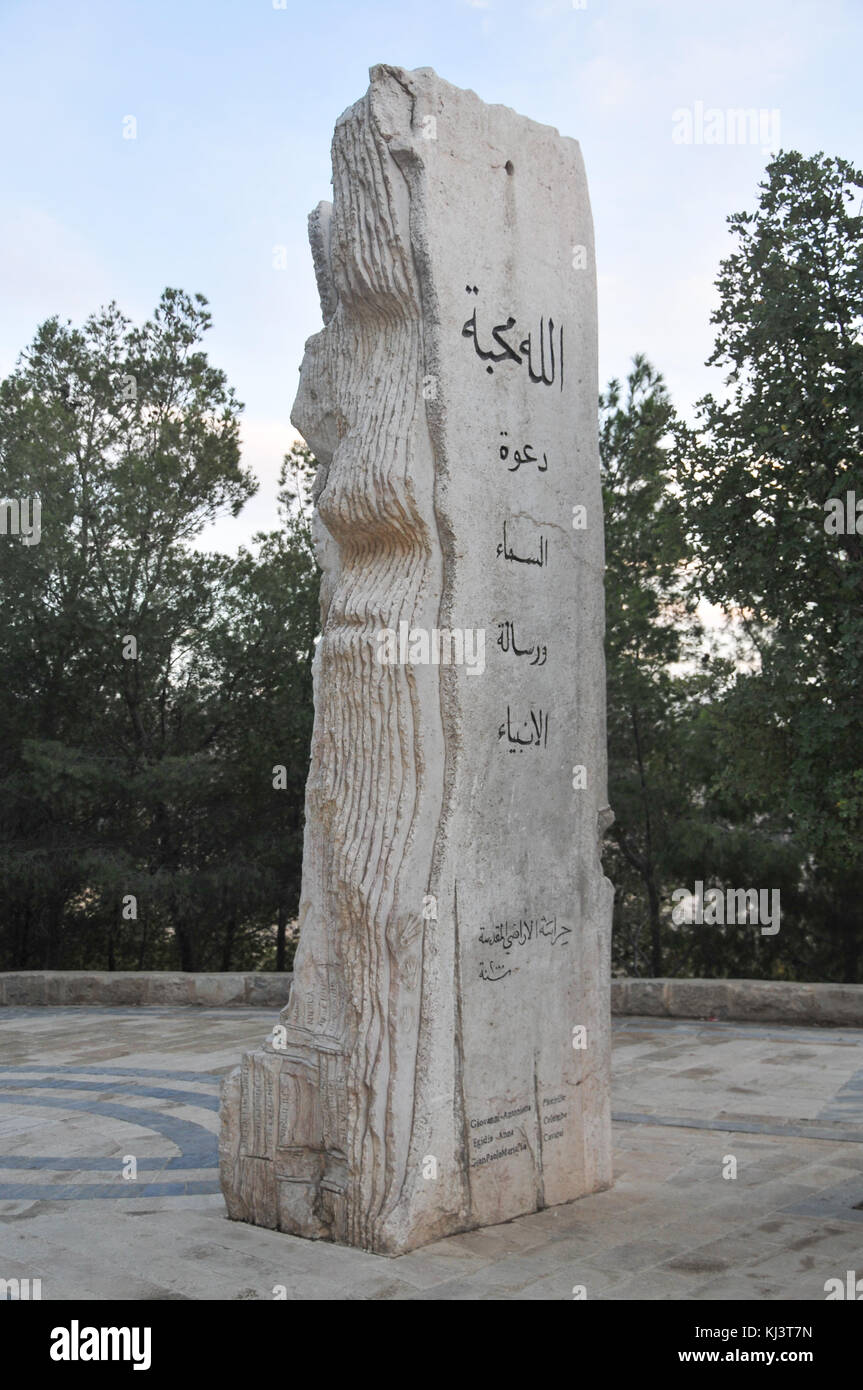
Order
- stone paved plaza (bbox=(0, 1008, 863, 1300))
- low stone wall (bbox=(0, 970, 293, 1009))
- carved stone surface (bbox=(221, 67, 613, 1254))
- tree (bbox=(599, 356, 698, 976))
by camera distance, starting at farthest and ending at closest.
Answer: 1. tree (bbox=(599, 356, 698, 976))
2. low stone wall (bbox=(0, 970, 293, 1009))
3. carved stone surface (bbox=(221, 67, 613, 1254))
4. stone paved plaza (bbox=(0, 1008, 863, 1300))

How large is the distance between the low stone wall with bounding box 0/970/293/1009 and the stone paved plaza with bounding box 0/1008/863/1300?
2263 mm

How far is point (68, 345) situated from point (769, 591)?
9.86 m

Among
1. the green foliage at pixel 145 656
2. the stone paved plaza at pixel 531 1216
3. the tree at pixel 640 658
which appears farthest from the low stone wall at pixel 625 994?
the tree at pixel 640 658

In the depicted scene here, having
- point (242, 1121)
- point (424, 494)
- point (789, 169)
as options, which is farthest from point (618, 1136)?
point (789, 169)

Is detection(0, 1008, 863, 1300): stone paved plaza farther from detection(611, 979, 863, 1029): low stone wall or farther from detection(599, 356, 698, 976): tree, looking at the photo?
detection(599, 356, 698, 976): tree

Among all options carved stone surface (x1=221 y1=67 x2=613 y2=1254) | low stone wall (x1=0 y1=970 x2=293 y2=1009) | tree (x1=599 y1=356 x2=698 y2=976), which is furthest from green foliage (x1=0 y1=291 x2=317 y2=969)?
carved stone surface (x1=221 y1=67 x2=613 y2=1254)

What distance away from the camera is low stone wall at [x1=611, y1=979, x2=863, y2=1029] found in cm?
941

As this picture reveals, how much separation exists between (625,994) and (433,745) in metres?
6.31

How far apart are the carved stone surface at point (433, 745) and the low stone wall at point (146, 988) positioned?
20.8 feet

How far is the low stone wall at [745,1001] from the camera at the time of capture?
30.9 ft

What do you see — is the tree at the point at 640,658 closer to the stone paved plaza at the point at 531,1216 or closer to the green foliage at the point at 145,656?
the green foliage at the point at 145,656

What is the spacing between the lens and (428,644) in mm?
4512

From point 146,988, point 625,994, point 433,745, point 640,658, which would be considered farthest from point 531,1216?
point 640,658

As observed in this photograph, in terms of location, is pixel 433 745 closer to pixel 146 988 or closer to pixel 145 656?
pixel 146 988
